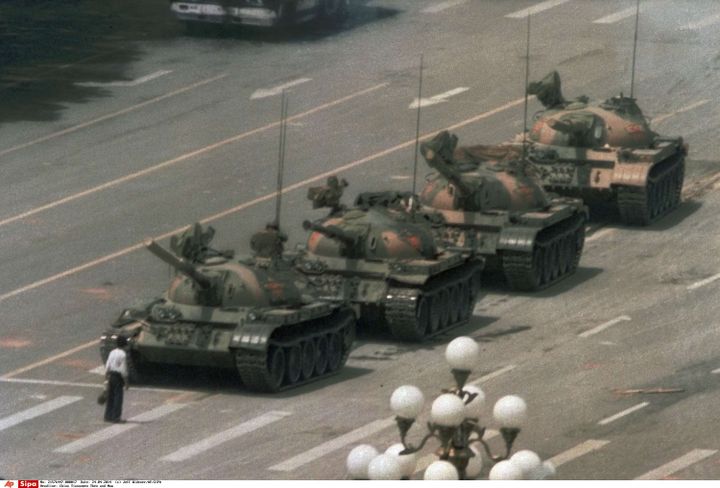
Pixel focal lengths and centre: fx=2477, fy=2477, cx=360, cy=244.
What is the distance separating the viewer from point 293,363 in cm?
4416

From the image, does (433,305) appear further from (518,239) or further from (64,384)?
(64,384)

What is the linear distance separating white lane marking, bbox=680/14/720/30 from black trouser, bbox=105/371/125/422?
1514 inches

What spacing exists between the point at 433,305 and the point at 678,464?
10114 millimetres

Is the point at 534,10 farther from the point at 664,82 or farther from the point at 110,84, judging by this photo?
the point at 110,84

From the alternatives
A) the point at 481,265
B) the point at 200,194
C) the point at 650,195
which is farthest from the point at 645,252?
the point at 200,194

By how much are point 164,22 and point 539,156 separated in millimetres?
23317

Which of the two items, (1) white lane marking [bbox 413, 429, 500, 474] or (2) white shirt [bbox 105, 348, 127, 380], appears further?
(2) white shirt [bbox 105, 348, 127, 380]

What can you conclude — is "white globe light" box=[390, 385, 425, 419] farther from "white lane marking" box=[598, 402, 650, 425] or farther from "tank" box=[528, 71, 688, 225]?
"tank" box=[528, 71, 688, 225]

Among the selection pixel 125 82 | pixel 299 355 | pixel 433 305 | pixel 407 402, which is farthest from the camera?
pixel 125 82

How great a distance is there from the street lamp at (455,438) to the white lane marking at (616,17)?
48.8m

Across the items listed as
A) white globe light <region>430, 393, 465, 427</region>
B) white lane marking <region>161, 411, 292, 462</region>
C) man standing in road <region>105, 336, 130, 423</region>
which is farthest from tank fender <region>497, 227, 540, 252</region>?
white globe light <region>430, 393, 465, 427</region>

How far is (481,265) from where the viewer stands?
50.0 metres

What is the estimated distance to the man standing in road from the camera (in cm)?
4184

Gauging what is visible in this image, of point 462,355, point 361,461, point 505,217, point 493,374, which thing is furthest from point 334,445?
point 505,217
